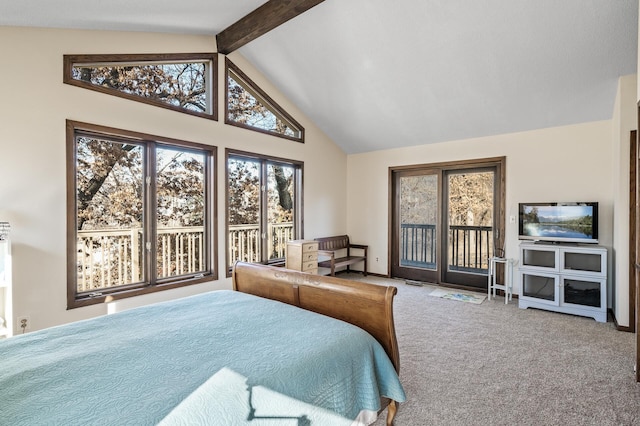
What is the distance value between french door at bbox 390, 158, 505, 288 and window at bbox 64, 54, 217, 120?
347 centimetres

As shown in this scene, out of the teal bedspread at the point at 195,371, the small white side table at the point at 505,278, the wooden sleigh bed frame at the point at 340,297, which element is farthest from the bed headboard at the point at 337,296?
the small white side table at the point at 505,278

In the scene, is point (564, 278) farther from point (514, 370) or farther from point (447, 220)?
point (514, 370)

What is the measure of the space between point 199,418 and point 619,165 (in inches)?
178

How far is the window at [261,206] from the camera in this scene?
4309 millimetres

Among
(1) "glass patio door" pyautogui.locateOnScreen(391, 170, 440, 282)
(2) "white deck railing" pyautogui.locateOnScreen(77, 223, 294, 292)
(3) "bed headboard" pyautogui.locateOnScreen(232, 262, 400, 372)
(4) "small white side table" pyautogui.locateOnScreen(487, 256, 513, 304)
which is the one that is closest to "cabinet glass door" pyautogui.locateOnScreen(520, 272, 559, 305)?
(4) "small white side table" pyautogui.locateOnScreen(487, 256, 513, 304)

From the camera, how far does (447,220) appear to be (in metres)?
5.21

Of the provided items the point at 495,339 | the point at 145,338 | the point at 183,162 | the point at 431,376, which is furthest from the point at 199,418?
the point at 183,162

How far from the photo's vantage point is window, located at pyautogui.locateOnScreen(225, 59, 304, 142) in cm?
427

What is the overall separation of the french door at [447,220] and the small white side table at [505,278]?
0.22 m

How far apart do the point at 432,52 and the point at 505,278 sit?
10.6 feet

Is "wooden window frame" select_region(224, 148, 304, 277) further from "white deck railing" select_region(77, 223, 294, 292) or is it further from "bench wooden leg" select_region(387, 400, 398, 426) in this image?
"bench wooden leg" select_region(387, 400, 398, 426)

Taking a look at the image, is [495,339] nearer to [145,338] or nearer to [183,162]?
[145,338]

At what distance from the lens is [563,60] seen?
324 cm

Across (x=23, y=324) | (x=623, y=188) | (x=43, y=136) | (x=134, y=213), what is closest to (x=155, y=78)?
(x=43, y=136)
